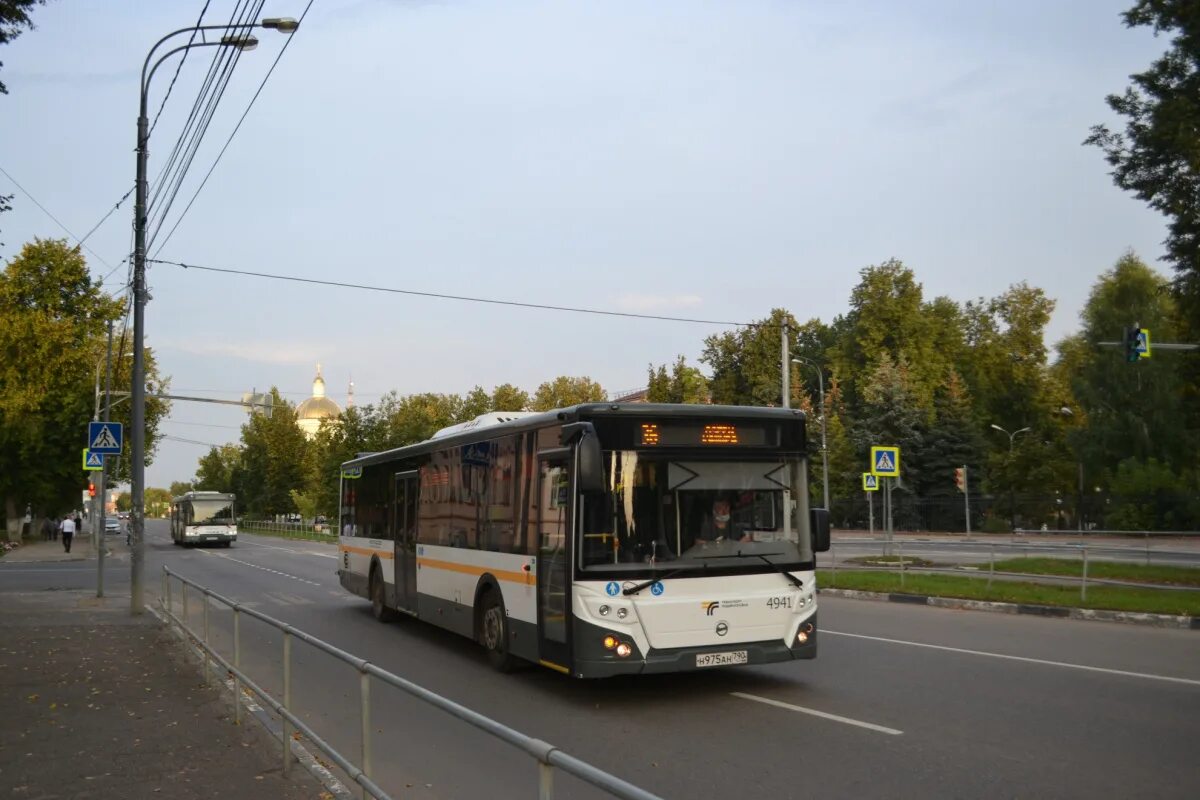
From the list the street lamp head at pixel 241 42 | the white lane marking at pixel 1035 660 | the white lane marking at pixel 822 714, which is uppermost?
the street lamp head at pixel 241 42

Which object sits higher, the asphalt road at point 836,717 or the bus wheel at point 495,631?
the bus wheel at point 495,631

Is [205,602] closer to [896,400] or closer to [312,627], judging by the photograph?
[312,627]

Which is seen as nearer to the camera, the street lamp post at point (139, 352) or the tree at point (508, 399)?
the street lamp post at point (139, 352)

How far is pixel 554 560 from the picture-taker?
10445 millimetres

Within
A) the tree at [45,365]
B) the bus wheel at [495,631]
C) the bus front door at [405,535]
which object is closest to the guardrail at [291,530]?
the tree at [45,365]

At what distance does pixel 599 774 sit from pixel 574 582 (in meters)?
6.77

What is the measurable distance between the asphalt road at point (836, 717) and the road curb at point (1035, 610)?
2.44 ft

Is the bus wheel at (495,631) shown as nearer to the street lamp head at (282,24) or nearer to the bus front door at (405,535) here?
the bus front door at (405,535)

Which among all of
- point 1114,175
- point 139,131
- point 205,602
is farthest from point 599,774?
point 1114,175

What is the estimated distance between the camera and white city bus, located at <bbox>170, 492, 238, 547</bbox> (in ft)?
182

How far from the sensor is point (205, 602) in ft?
38.2

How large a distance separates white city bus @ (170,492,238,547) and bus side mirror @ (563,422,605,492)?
165ft

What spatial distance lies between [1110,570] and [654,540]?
18404mm

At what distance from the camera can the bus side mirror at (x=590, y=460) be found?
9.36 m
